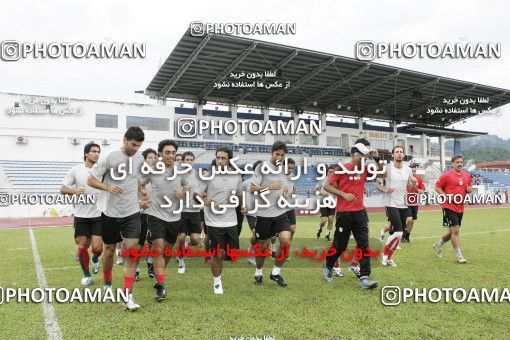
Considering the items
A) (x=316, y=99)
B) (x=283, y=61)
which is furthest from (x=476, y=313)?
(x=316, y=99)

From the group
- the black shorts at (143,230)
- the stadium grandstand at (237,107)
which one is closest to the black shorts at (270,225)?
the black shorts at (143,230)

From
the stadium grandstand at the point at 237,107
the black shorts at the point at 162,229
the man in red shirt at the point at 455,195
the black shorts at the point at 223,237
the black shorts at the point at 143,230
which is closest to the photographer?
the black shorts at the point at 162,229

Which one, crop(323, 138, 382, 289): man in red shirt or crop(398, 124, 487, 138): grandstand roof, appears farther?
crop(398, 124, 487, 138): grandstand roof

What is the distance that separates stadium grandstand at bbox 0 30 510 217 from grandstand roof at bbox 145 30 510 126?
92mm

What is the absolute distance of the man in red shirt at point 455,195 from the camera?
7965mm

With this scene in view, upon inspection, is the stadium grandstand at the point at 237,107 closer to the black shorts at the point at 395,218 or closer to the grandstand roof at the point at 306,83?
the grandstand roof at the point at 306,83

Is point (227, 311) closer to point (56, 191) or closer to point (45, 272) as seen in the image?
point (45, 272)

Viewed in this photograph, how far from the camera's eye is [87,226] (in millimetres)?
6332

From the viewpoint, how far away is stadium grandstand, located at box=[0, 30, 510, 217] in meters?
29.1

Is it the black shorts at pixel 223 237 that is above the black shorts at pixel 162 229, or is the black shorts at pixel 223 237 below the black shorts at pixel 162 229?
below

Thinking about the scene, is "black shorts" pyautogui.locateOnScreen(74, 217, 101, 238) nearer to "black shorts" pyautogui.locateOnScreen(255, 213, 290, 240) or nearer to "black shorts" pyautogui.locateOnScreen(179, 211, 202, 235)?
"black shorts" pyautogui.locateOnScreen(179, 211, 202, 235)

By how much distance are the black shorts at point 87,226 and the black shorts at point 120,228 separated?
1383 millimetres

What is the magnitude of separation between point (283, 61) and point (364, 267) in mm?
26992

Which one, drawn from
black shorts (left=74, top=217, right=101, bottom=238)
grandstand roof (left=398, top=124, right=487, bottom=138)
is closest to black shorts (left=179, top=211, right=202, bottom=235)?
black shorts (left=74, top=217, right=101, bottom=238)
